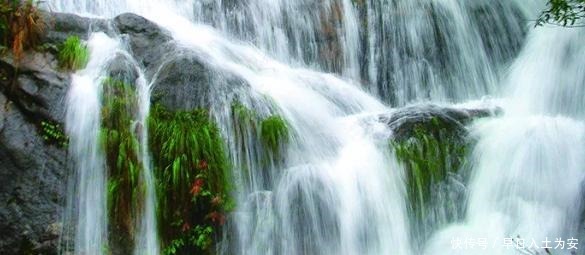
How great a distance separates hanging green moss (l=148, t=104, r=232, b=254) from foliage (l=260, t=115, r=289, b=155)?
658mm

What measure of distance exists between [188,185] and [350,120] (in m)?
2.92

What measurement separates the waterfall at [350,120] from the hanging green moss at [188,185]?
5.8 inches

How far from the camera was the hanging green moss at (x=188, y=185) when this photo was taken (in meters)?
6.38

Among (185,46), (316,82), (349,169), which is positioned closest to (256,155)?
(349,169)

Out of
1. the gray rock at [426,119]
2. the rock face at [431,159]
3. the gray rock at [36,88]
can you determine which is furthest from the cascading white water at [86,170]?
the gray rock at [426,119]

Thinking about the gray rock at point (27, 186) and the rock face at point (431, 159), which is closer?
→ the gray rock at point (27, 186)

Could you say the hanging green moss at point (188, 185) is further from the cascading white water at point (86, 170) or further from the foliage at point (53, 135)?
the foliage at point (53, 135)

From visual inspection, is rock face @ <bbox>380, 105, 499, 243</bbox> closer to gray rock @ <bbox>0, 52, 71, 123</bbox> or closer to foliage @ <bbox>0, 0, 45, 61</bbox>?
gray rock @ <bbox>0, 52, 71, 123</bbox>

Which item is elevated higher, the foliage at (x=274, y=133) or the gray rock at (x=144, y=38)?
the gray rock at (x=144, y=38)

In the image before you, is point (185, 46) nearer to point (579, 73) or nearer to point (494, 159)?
point (494, 159)

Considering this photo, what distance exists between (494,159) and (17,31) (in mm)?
6151

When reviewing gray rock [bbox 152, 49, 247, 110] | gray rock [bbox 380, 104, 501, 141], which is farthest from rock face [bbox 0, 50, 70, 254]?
gray rock [bbox 380, 104, 501, 141]

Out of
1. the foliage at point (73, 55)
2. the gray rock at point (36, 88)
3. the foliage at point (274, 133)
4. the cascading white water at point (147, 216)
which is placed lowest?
the cascading white water at point (147, 216)

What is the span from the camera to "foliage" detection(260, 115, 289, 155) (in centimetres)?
712
